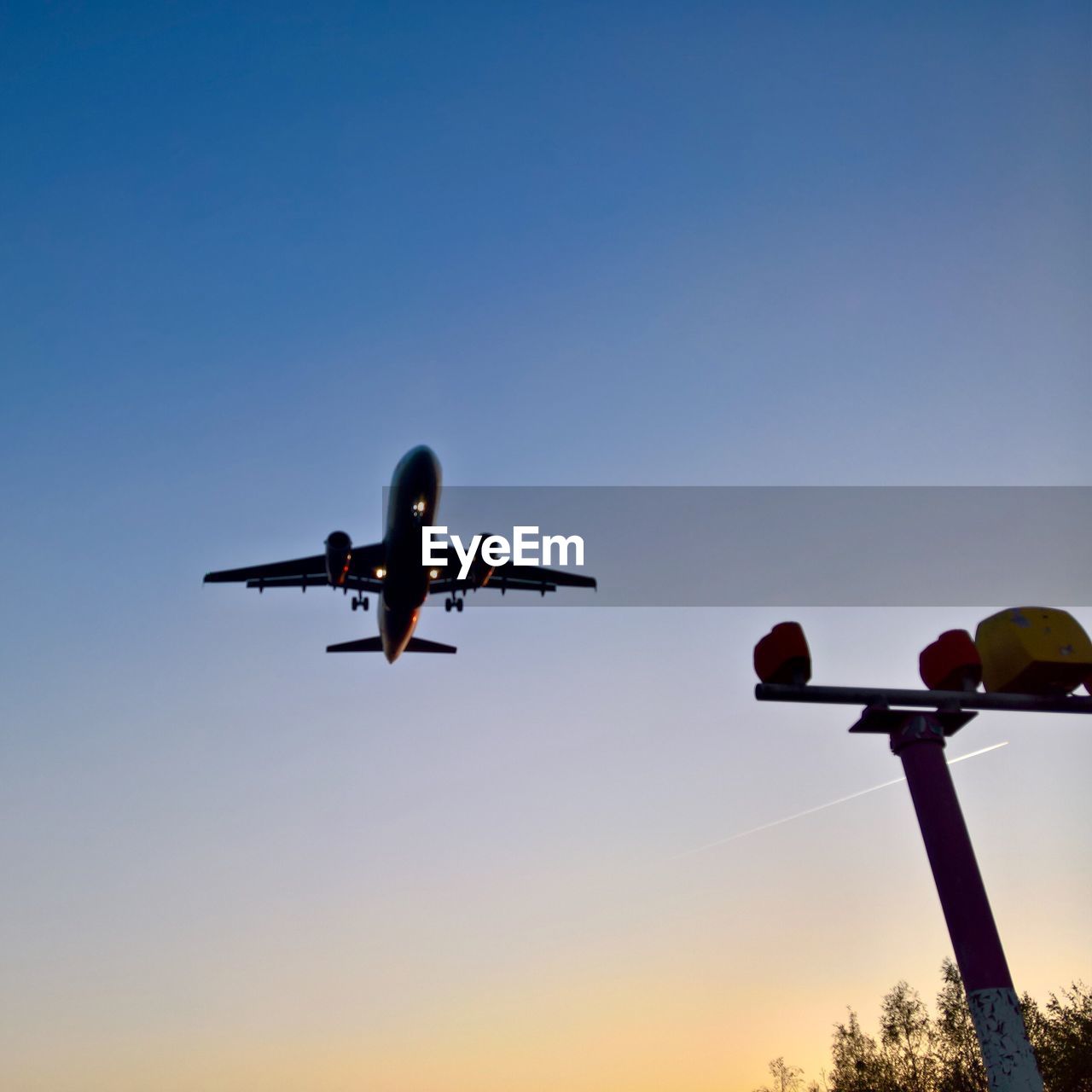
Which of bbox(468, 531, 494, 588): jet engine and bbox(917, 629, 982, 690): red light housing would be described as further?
bbox(468, 531, 494, 588): jet engine

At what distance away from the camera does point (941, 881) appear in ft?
26.8

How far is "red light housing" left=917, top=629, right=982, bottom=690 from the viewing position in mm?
8773

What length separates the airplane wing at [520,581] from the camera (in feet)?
151

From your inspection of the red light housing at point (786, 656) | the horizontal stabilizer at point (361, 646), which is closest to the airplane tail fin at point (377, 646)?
the horizontal stabilizer at point (361, 646)

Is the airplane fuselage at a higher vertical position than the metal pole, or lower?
higher

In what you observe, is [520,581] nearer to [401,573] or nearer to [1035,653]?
[401,573]

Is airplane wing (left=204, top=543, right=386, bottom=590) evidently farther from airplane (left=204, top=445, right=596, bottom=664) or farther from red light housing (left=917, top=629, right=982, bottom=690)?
red light housing (left=917, top=629, right=982, bottom=690)

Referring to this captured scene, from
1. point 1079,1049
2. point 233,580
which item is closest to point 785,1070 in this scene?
point 1079,1049

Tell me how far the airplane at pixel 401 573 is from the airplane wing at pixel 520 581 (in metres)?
0.05

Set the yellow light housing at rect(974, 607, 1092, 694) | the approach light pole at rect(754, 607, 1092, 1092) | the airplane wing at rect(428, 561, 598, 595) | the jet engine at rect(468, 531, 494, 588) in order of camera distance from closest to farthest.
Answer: the approach light pole at rect(754, 607, 1092, 1092) < the yellow light housing at rect(974, 607, 1092, 694) < the jet engine at rect(468, 531, 494, 588) < the airplane wing at rect(428, 561, 598, 595)

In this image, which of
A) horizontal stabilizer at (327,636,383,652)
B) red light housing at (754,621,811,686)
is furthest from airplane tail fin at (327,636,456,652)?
red light housing at (754,621,811,686)

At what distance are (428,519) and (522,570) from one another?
13156 millimetres

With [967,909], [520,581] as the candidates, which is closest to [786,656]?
[967,909]

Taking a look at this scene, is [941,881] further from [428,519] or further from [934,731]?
[428,519]
